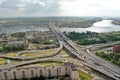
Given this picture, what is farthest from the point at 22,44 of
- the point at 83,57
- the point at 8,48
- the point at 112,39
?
the point at 112,39

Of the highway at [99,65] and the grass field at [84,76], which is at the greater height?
the highway at [99,65]

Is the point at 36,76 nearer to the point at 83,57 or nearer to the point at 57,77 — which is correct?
the point at 57,77

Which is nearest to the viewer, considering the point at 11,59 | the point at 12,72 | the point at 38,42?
the point at 12,72

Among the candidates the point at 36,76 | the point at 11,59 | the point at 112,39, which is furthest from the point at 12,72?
the point at 112,39

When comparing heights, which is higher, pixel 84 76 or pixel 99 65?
pixel 99 65

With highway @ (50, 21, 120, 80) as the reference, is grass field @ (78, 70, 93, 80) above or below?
below

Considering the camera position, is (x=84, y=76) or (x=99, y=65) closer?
(x=84, y=76)

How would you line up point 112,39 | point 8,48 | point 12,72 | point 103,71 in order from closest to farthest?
point 12,72 → point 103,71 → point 8,48 → point 112,39

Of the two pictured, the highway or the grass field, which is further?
the highway

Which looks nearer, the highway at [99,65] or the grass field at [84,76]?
the grass field at [84,76]

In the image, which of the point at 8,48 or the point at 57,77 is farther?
the point at 8,48
